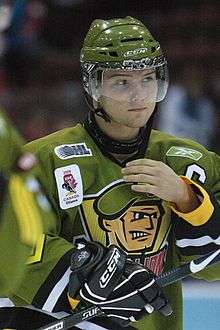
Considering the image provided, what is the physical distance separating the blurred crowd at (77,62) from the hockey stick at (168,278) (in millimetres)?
1926

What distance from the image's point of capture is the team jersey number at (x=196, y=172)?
159 centimetres

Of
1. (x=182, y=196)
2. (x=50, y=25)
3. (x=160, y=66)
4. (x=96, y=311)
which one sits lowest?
(x=50, y=25)

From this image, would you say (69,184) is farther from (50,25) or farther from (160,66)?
(50,25)

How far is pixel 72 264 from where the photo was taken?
1444 millimetres

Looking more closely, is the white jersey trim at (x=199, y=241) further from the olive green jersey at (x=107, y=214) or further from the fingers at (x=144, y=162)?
the fingers at (x=144, y=162)

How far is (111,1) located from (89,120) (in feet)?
7.36

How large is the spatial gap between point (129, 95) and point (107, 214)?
189mm

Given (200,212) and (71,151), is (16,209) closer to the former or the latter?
(71,151)

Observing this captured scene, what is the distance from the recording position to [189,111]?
3568 millimetres

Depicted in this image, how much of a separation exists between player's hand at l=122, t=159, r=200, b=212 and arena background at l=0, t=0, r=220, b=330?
191cm

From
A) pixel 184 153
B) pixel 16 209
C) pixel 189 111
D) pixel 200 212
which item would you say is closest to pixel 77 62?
pixel 189 111

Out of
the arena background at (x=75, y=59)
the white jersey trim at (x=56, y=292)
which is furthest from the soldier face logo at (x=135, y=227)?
the arena background at (x=75, y=59)

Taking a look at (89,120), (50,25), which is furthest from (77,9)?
(89,120)

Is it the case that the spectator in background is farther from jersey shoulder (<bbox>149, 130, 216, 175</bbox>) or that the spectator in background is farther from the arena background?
jersey shoulder (<bbox>149, 130, 216, 175</bbox>)
